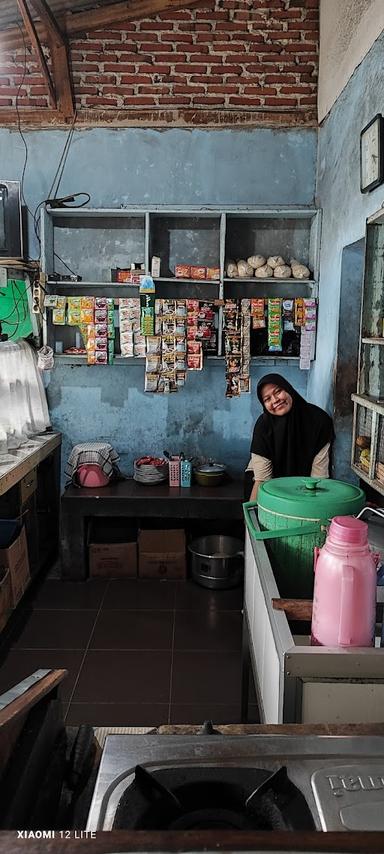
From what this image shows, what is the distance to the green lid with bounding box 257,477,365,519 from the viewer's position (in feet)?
6.13

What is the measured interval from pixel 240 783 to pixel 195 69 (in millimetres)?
4854

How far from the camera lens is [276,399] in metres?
3.46

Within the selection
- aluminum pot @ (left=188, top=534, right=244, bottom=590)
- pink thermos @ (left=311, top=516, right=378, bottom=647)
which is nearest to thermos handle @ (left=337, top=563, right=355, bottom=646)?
pink thermos @ (left=311, top=516, right=378, bottom=647)

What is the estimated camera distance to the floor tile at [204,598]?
410 cm

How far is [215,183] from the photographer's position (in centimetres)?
472

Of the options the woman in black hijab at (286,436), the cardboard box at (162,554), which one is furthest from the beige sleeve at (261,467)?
the cardboard box at (162,554)

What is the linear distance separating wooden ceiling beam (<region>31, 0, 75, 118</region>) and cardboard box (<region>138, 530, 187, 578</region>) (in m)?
3.18

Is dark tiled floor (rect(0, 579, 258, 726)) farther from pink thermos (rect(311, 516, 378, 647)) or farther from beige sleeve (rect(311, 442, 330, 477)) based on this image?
pink thermos (rect(311, 516, 378, 647))

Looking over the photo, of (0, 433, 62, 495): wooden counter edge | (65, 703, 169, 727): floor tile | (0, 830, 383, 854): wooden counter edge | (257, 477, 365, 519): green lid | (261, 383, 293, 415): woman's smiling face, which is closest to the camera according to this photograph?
(0, 830, 383, 854): wooden counter edge

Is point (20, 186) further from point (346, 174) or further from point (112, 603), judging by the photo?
point (112, 603)

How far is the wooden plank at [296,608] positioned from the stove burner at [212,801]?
0.71 meters

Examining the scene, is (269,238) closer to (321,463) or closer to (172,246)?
(172,246)

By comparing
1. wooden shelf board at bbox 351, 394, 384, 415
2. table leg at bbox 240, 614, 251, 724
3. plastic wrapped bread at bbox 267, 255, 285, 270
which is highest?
plastic wrapped bread at bbox 267, 255, 285, 270

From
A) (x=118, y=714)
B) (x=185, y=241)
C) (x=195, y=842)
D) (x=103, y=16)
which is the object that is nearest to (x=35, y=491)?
(x=118, y=714)
